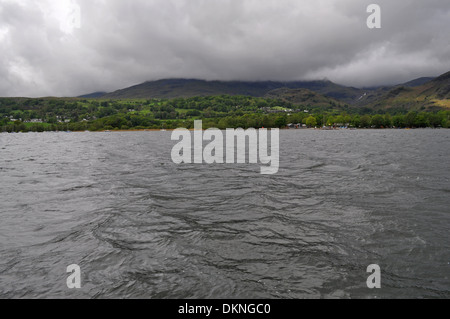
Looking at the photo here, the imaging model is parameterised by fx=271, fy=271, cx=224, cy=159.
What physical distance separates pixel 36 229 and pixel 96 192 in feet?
25.4

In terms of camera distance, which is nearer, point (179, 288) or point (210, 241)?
point (179, 288)

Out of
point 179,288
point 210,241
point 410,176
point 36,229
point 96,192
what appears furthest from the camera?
point 410,176

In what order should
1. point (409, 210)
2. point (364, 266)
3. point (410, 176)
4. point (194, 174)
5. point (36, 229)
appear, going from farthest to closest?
point (194, 174)
point (410, 176)
point (409, 210)
point (36, 229)
point (364, 266)

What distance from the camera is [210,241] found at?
11.2 metres

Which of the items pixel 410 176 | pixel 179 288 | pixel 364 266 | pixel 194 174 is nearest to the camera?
pixel 179 288

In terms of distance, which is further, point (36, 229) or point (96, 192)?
point (96, 192)

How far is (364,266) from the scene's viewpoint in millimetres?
9055
